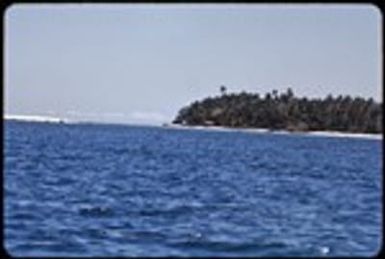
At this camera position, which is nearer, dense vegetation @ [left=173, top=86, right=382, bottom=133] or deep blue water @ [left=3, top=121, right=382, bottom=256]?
deep blue water @ [left=3, top=121, right=382, bottom=256]

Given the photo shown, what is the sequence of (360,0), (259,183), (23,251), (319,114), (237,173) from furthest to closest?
(319,114)
(237,173)
(259,183)
(23,251)
(360,0)

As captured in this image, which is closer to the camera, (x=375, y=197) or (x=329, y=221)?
(x=329, y=221)

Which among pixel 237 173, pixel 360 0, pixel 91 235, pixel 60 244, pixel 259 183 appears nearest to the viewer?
pixel 360 0

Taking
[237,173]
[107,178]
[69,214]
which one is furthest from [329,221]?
[237,173]

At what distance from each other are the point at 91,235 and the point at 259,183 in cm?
1740

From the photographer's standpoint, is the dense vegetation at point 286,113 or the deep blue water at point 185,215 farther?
the dense vegetation at point 286,113

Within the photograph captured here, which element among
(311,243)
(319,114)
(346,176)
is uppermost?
(311,243)

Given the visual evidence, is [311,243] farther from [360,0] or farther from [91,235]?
[360,0]

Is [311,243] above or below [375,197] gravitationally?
above

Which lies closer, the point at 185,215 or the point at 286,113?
the point at 185,215

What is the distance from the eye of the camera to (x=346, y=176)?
38.9 metres

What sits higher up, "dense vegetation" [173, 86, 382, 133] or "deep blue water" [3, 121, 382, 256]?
"deep blue water" [3, 121, 382, 256]

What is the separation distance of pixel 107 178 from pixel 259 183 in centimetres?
565

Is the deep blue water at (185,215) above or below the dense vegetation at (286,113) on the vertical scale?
above
